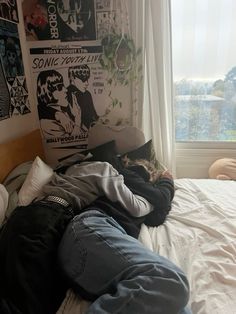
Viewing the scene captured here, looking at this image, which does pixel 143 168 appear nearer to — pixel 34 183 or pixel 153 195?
pixel 153 195

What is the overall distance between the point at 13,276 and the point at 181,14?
6.10 ft

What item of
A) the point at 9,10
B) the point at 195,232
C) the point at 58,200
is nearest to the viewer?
the point at 58,200

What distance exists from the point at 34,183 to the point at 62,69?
39.1 inches

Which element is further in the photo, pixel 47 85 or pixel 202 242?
pixel 47 85

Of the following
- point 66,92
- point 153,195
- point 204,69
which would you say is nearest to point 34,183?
point 153,195

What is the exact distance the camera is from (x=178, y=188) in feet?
5.40

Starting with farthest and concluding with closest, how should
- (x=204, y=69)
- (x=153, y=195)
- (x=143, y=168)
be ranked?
(x=204, y=69), (x=143, y=168), (x=153, y=195)

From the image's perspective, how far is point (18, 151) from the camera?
158 centimetres

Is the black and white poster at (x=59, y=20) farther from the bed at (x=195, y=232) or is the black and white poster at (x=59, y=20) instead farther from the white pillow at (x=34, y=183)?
the white pillow at (x=34, y=183)

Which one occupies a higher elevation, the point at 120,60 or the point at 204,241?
the point at 120,60

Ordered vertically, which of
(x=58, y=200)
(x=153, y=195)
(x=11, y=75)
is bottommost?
(x=153, y=195)

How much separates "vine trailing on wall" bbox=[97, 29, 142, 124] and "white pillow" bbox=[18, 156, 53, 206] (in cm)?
87

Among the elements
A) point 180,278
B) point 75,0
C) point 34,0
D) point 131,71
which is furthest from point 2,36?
point 180,278

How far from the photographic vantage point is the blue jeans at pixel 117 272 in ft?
2.28
